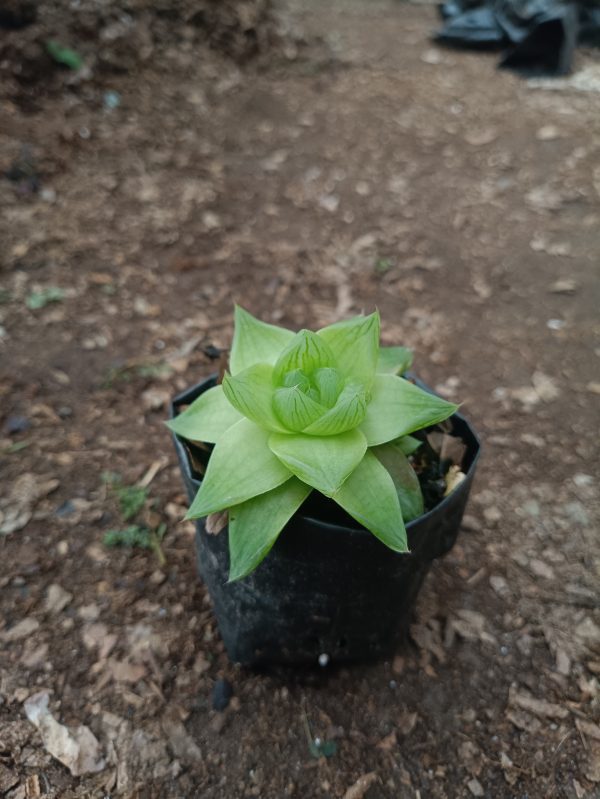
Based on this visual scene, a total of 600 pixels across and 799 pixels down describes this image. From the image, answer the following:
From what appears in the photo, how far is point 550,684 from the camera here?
1659mm

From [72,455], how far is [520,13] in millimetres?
5007

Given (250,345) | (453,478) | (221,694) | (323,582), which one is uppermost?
(250,345)

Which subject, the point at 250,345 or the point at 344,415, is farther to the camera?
the point at 250,345

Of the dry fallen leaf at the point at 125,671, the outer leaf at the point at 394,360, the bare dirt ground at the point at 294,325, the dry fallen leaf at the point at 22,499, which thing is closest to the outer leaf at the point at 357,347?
the outer leaf at the point at 394,360

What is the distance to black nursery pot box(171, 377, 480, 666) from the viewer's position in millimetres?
1296

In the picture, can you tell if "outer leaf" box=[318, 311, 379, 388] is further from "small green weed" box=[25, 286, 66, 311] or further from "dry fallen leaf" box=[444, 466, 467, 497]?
"small green weed" box=[25, 286, 66, 311]

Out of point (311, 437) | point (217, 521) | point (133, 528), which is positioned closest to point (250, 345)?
point (311, 437)

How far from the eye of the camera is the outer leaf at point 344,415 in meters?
1.16

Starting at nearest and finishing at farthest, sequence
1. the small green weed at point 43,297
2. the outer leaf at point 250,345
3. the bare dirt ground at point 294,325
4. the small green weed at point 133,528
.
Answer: the outer leaf at point 250,345, the bare dirt ground at point 294,325, the small green weed at point 133,528, the small green weed at point 43,297

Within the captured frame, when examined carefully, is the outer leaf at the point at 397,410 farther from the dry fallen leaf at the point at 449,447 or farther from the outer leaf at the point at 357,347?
the dry fallen leaf at the point at 449,447

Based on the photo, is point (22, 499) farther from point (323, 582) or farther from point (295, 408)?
point (295, 408)

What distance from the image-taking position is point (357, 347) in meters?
1.31

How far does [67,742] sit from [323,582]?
30.3 inches

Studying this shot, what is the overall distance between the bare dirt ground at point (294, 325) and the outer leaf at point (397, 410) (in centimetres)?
80
